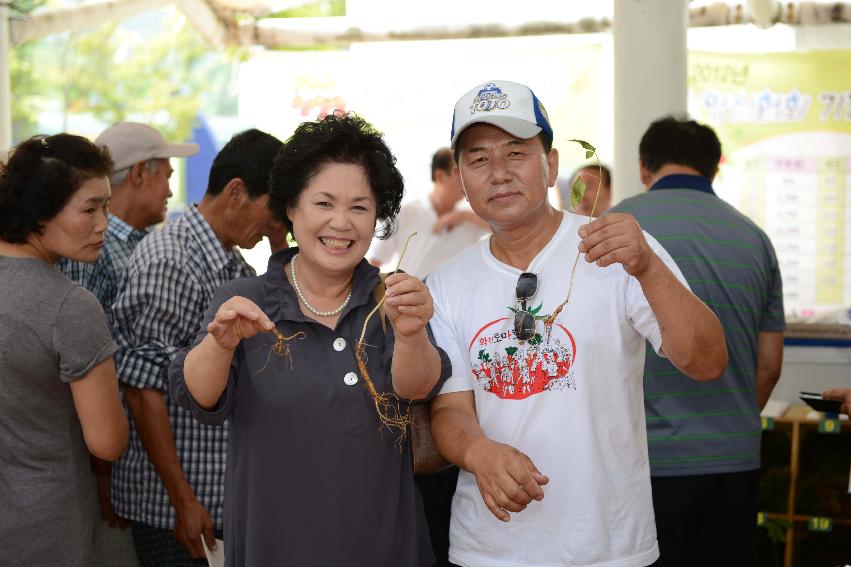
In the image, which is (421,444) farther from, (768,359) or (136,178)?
(136,178)

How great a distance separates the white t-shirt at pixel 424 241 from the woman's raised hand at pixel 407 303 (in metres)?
4.41

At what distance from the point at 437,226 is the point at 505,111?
4.16 m

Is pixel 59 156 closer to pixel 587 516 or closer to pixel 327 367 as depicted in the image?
pixel 327 367

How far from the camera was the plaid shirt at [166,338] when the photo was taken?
2727 millimetres

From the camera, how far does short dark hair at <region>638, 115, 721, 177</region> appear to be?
11.5 ft

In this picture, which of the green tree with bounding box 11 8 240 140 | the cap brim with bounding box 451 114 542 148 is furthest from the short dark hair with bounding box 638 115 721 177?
the green tree with bounding box 11 8 240 140

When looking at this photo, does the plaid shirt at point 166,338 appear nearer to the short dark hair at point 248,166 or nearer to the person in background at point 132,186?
the short dark hair at point 248,166

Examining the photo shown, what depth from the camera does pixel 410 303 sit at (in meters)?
1.90

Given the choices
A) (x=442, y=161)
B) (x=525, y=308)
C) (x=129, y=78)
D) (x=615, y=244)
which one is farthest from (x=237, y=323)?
(x=129, y=78)

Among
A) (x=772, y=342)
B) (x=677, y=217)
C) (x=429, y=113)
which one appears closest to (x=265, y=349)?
(x=677, y=217)

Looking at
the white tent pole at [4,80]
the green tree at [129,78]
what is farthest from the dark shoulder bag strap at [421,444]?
the green tree at [129,78]

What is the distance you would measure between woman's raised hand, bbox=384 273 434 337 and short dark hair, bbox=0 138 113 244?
1.02m

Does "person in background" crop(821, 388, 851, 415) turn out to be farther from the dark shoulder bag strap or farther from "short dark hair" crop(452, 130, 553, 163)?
the dark shoulder bag strap

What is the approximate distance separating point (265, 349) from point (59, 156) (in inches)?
33.8
